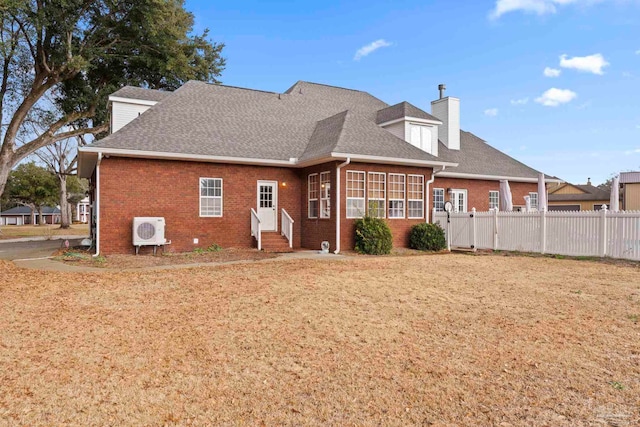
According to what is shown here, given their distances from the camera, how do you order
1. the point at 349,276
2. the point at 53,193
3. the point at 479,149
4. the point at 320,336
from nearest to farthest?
the point at 320,336 → the point at 349,276 → the point at 479,149 → the point at 53,193

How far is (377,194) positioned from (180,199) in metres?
6.55

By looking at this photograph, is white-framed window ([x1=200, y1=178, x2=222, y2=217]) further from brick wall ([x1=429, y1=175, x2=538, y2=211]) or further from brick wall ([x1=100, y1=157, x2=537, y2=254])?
brick wall ([x1=429, y1=175, x2=538, y2=211])

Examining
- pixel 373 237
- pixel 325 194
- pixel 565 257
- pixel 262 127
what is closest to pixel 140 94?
pixel 262 127

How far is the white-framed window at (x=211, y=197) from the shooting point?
44.9 ft

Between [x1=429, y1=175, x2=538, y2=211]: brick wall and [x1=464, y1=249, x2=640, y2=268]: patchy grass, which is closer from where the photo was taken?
[x1=464, y1=249, x2=640, y2=268]: patchy grass

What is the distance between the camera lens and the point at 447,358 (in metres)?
3.93

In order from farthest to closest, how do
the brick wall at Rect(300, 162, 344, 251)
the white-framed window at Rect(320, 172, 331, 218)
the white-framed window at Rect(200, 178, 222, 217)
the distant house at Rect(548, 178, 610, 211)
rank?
the distant house at Rect(548, 178, 610, 211) → the white-framed window at Rect(320, 172, 331, 218) → the white-framed window at Rect(200, 178, 222, 217) → the brick wall at Rect(300, 162, 344, 251)

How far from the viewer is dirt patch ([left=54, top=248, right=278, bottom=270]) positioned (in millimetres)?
10490

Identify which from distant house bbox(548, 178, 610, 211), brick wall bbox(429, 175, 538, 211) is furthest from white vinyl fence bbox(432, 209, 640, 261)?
distant house bbox(548, 178, 610, 211)

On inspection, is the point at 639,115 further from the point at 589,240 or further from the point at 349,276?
the point at 349,276

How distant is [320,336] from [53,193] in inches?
2372

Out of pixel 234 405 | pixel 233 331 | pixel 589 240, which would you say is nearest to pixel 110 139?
pixel 233 331

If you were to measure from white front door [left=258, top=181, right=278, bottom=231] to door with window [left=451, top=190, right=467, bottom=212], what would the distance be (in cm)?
869

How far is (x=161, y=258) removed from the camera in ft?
38.0
